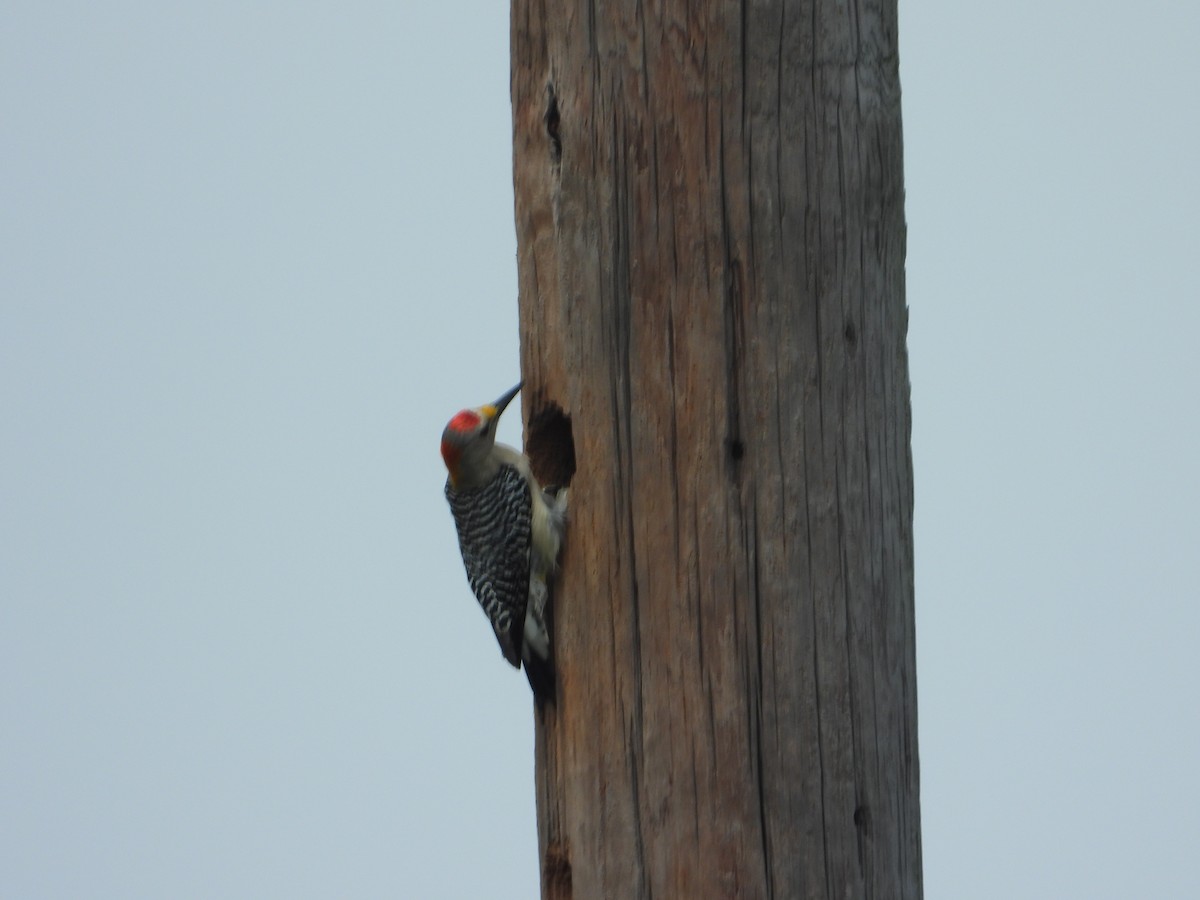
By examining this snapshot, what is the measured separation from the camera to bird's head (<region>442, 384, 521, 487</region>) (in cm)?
466

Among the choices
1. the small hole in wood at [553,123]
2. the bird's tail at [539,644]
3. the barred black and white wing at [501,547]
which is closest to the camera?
the small hole in wood at [553,123]

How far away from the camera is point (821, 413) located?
3293mm

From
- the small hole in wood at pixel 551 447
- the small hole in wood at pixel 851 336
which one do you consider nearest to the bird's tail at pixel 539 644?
the small hole in wood at pixel 551 447

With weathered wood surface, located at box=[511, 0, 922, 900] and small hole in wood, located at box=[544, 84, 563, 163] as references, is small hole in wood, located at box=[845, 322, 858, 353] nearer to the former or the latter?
weathered wood surface, located at box=[511, 0, 922, 900]

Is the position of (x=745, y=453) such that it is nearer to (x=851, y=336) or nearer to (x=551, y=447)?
(x=851, y=336)

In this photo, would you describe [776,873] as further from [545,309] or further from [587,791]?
[545,309]

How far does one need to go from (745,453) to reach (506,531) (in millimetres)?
1146

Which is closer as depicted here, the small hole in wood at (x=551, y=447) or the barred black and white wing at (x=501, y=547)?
the small hole in wood at (x=551, y=447)

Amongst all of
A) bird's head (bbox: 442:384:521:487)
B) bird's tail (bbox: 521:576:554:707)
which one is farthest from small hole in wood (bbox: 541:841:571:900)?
bird's head (bbox: 442:384:521:487)

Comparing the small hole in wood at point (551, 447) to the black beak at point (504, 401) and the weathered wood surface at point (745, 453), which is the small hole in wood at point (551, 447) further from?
the black beak at point (504, 401)

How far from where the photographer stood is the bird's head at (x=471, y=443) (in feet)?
15.3

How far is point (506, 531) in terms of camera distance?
4.27 m

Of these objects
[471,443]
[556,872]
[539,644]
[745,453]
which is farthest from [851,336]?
[471,443]

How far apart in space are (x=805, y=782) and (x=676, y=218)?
1265mm
